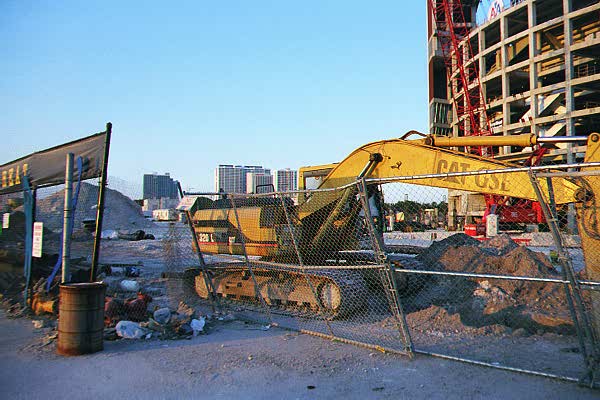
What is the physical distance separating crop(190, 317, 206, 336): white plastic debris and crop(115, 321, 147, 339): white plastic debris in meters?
0.70

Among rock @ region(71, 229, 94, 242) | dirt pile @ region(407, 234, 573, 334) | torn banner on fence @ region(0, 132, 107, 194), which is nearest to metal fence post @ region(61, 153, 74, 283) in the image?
torn banner on fence @ region(0, 132, 107, 194)

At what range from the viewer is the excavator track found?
8453mm

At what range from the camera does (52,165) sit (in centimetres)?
902

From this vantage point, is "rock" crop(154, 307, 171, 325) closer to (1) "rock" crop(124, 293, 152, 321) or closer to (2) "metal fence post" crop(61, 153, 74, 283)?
(1) "rock" crop(124, 293, 152, 321)

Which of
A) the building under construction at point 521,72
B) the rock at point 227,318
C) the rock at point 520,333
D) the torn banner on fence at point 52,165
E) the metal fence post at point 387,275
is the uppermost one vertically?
the building under construction at point 521,72

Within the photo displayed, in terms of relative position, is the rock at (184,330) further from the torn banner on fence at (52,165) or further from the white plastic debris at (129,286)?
the white plastic debris at (129,286)

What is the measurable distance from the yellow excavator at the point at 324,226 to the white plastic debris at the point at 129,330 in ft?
6.36

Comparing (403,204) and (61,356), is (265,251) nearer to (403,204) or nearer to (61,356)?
(403,204)

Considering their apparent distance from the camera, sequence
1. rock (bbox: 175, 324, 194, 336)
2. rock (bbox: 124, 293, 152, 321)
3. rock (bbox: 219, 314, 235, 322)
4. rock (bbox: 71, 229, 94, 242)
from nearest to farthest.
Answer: rock (bbox: 175, 324, 194, 336)
rock (bbox: 124, 293, 152, 321)
rock (bbox: 219, 314, 235, 322)
rock (bbox: 71, 229, 94, 242)

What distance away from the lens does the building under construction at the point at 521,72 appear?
→ 3597 cm

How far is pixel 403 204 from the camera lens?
342 inches

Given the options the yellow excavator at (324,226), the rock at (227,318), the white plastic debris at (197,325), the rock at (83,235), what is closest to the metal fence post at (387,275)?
the yellow excavator at (324,226)

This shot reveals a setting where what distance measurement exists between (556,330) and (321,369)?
375 centimetres

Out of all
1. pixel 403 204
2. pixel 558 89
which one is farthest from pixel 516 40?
pixel 403 204
